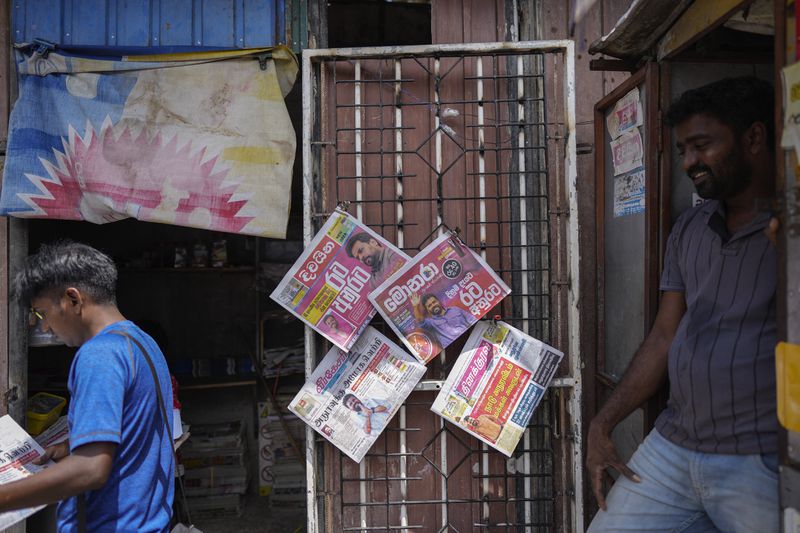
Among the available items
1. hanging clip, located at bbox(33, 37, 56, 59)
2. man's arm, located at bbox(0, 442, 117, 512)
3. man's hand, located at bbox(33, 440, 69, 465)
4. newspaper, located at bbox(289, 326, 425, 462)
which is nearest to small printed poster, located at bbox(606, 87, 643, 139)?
newspaper, located at bbox(289, 326, 425, 462)

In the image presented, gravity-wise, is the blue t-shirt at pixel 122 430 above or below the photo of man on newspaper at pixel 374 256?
below

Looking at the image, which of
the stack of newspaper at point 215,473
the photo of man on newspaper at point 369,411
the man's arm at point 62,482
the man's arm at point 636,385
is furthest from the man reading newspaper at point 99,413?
the stack of newspaper at point 215,473

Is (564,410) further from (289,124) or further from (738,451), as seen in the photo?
(289,124)

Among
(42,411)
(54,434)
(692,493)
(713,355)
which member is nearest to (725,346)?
(713,355)

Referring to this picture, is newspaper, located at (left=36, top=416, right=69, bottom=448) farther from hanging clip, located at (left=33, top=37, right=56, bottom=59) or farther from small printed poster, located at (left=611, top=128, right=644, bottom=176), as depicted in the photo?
small printed poster, located at (left=611, top=128, right=644, bottom=176)

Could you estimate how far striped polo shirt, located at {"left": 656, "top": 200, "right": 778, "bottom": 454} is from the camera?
1.57 m

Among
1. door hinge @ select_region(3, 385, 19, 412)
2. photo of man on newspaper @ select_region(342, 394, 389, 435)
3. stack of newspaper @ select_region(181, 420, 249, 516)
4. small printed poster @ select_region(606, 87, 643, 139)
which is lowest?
stack of newspaper @ select_region(181, 420, 249, 516)

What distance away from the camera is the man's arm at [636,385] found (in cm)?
191

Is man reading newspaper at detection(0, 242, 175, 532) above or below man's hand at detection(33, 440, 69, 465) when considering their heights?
above

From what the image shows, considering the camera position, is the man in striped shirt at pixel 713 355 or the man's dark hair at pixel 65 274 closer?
the man in striped shirt at pixel 713 355

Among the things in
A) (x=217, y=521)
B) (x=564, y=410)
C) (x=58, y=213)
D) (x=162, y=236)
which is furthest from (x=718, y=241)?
(x=162, y=236)

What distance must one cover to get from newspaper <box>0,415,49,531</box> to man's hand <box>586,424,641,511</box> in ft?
5.85

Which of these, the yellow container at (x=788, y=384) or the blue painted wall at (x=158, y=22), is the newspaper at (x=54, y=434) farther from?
the yellow container at (x=788, y=384)

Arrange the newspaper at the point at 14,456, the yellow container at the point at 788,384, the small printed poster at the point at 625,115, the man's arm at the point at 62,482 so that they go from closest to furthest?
the yellow container at the point at 788,384, the man's arm at the point at 62,482, the newspaper at the point at 14,456, the small printed poster at the point at 625,115
